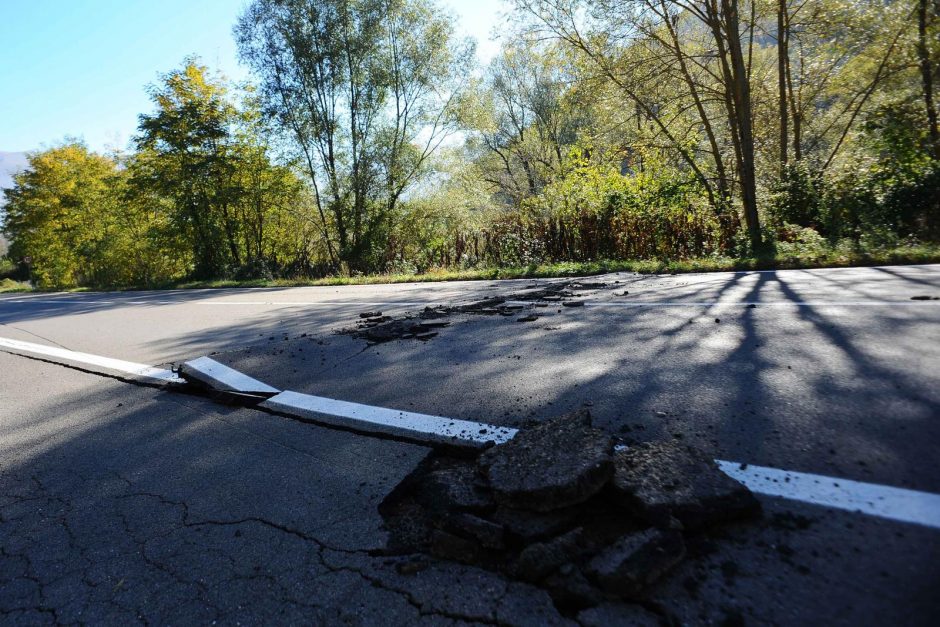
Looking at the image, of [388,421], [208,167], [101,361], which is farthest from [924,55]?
Result: [208,167]

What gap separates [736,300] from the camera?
490cm

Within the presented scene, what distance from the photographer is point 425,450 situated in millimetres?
2348

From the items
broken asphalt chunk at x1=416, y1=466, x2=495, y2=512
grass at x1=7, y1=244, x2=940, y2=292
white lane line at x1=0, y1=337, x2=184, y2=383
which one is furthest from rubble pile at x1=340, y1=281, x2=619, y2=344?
broken asphalt chunk at x1=416, y1=466, x2=495, y2=512

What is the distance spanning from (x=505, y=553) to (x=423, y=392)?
1667 mm

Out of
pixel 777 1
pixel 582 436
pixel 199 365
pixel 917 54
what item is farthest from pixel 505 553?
pixel 917 54

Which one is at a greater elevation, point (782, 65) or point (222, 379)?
point (782, 65)

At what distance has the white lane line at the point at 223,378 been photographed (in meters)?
3.52

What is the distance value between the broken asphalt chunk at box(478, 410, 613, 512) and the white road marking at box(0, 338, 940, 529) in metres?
0.29

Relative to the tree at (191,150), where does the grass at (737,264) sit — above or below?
below

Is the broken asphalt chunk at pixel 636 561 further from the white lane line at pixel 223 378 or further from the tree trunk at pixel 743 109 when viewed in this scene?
the tree trunk at pixel 743 109

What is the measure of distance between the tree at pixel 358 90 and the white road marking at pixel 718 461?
16096 millimetres

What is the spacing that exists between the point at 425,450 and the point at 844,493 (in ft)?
5.43

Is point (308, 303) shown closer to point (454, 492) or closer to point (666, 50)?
point (454, 492)

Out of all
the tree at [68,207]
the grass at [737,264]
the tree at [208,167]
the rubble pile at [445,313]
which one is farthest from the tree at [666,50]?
the tree at [68,207]
